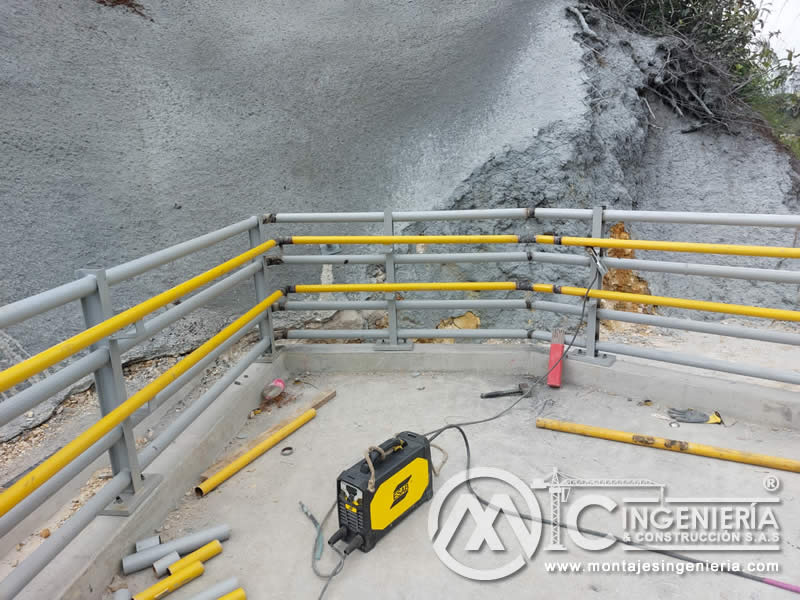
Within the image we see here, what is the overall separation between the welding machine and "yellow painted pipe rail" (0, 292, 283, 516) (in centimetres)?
96

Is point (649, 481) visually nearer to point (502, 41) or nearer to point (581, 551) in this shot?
point (581, 551)

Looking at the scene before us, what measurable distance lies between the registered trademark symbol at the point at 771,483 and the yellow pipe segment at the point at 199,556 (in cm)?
272

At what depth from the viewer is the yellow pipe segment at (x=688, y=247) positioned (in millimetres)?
2982

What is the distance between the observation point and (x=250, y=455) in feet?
10.6

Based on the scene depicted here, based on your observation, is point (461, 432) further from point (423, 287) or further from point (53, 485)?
point (53, 485)

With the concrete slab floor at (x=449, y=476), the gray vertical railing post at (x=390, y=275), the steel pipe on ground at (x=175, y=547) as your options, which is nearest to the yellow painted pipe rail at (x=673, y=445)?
the concrete slab floor at (x=449, y=476)

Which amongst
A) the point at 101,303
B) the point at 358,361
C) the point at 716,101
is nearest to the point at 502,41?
the point at 716,101

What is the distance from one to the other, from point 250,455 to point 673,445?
2432 mm

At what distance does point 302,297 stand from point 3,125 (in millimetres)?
3128

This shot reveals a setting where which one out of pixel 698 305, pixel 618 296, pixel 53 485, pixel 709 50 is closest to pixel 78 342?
pixel 53 485

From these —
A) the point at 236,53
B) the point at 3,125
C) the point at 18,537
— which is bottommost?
the point at 18,537

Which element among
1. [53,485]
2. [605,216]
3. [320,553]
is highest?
[605,216]

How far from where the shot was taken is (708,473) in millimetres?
2977

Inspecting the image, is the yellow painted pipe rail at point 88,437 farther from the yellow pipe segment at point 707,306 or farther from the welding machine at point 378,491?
the yellow pipe segment at point 707,306
